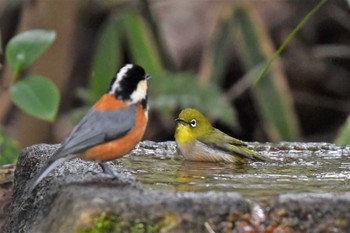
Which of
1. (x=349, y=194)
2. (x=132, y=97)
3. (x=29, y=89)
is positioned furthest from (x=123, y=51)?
(x=349, y=194)

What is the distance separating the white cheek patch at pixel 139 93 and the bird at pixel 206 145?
1122mm

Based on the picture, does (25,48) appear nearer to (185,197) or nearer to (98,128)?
(98,128)

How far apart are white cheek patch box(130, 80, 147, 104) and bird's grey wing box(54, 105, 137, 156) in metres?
0.06

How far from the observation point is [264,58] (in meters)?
9.82

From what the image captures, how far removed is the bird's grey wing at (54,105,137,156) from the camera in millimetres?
4633

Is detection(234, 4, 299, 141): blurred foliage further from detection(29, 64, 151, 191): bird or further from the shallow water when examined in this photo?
detection(29, 64, 151, 191): bird

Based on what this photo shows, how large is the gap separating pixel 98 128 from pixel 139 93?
1.38ft

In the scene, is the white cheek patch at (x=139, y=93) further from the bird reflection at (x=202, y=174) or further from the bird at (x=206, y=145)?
the bird at (x=206, y=145)

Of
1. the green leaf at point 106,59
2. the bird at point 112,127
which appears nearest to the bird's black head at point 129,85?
the bird at point 112,127

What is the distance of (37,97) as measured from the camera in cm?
653

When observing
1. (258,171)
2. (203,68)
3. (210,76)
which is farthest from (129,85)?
(203,68)

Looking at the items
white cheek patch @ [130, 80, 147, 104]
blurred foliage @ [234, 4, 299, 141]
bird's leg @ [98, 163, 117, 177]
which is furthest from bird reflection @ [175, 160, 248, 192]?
blurred foliage @ [234, 4, 299, 141]

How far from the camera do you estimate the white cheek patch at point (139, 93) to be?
16.6 feet

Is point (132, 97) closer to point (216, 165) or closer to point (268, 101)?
point (216, 165)
